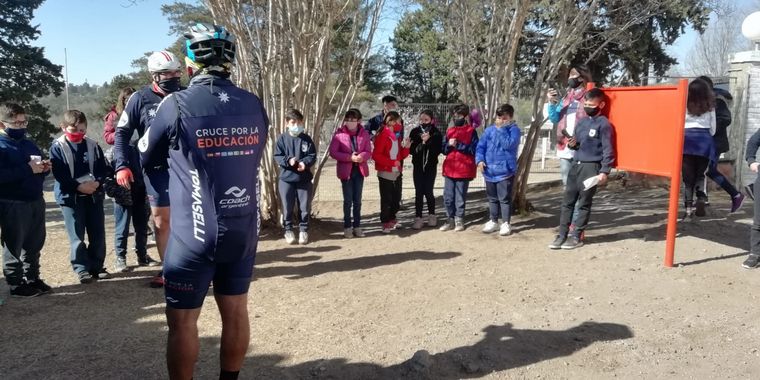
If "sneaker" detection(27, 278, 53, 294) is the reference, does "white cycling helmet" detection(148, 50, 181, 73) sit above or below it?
above

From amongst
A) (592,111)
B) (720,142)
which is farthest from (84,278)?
→ (720,142)

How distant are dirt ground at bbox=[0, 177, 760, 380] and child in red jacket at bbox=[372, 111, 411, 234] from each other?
0.84 metres

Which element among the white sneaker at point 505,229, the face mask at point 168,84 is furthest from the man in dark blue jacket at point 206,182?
the white sneaker at point 505,229

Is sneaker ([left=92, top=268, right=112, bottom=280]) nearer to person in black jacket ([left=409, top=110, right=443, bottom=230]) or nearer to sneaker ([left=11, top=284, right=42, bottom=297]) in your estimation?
sneaker ([left=11, top=284, right=42, bottom=297])

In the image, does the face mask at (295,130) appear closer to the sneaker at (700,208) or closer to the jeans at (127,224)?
the jeans at (127,224)

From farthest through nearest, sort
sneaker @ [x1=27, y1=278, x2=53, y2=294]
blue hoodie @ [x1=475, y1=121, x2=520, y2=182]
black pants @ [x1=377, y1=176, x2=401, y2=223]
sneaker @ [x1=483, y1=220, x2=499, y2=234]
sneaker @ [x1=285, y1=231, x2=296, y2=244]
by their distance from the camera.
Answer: black pants @ [x1=377, y1=176, x2=401, y2=223] < sneaker @ [x1=483, y1=220, x2=499, y2=234] < blue hoodie @ [x1=475, y1=121, x2=520, y2=182] < sneaker @ [x1=285, y1=231, x2=296, y2=244] < sneaker @ [x1=27, y1=278, x2=53, y2=294]

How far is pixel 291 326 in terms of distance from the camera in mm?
4445

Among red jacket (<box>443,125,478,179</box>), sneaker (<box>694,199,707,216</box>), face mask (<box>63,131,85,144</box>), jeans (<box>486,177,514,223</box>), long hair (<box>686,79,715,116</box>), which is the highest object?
long hair (<box>686,79,715,116</box>)

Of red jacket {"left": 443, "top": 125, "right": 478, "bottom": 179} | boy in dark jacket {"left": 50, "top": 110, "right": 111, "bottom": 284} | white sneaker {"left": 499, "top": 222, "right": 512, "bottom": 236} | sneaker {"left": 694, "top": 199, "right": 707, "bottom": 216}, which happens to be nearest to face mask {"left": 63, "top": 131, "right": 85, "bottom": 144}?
boy in dark jacket {"left": 50, "top": 110, "right": 111, "bottom": 284}

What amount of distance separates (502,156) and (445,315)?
332cm

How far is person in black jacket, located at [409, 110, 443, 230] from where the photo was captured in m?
8.07

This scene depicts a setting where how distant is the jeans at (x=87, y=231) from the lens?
5.59 meters

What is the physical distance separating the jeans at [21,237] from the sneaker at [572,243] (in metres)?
5.44

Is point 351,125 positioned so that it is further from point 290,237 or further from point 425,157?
point 290,237
